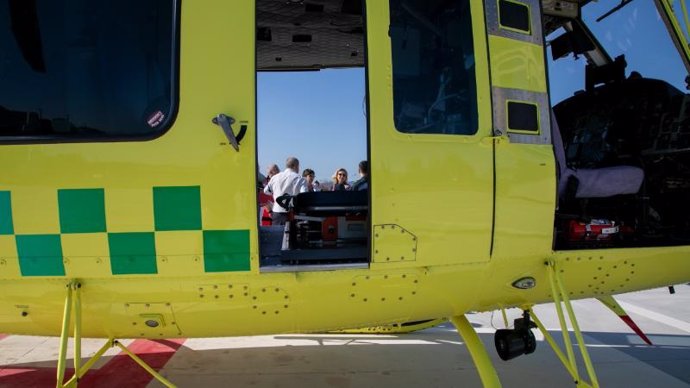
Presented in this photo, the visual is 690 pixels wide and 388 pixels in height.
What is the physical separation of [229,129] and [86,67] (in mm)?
724

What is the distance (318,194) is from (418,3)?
1135mm

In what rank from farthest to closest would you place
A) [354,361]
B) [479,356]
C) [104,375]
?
→ [354,361]
[104,375]
[479,356]

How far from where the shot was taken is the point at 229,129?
182 cm

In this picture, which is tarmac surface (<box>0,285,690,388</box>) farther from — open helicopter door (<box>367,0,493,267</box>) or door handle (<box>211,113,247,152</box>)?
door handle (<box>211,113,247,152</box>)

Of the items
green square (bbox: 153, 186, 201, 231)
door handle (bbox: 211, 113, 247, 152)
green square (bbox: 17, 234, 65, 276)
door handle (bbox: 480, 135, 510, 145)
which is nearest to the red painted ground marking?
green square (bbox: 17, 234, 65, 276)

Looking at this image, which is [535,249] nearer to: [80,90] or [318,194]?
[318,194]

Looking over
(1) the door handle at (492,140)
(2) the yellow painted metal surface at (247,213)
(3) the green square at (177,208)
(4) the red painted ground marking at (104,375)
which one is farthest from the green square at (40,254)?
(1) the door handle at (492,140)

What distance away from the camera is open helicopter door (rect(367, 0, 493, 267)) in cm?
199

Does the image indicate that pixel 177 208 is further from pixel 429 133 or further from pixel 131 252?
pixel 429 133

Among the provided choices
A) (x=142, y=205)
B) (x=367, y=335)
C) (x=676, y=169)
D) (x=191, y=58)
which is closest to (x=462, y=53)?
(x=191, y=58)

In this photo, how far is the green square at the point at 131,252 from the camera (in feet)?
6.14

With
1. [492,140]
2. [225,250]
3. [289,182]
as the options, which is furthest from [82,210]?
[289,182]

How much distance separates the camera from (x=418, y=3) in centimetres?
218

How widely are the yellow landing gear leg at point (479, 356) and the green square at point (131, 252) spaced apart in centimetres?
162
